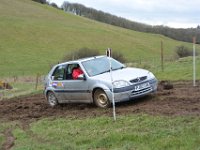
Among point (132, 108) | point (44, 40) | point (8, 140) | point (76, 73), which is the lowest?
point (8, 140)

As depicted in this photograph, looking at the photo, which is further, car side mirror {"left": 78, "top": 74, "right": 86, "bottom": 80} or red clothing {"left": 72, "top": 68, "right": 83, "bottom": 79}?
red clothing {"left": 72, "top": 68, "right": 83, "bottom": 79}

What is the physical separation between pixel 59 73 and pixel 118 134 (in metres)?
6.08

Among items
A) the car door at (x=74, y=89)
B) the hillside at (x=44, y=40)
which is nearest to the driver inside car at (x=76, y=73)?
the car door at (x=74, y=89)

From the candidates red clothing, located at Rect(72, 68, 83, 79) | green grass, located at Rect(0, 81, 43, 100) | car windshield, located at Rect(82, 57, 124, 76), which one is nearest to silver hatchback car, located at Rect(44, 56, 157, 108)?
car windshield, located at Rect(82, 57, 124, 76)

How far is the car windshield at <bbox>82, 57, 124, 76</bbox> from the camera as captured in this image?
1380cm

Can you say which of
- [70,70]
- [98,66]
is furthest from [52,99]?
[98,66]

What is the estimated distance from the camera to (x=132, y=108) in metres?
12.1

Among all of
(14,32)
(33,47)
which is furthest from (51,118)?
(14,32)

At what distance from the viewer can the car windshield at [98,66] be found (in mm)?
13797

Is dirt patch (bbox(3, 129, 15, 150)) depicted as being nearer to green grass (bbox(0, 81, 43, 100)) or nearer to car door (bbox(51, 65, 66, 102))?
car door (bbox(51, 65, 66, 102))

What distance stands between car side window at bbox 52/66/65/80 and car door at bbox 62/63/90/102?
21 cm

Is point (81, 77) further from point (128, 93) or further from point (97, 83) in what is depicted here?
point (128, 93)

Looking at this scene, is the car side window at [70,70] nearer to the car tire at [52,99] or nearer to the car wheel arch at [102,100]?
the car tire at [52,99]

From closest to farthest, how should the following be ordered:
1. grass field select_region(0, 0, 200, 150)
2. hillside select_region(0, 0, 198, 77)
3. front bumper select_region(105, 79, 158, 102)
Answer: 1. grass field select_region(0, 0, 200, 150)
2. front bumper select_region(105, 79, 158, 102)
3. hillside select_region(0, 0, 198, 77)
